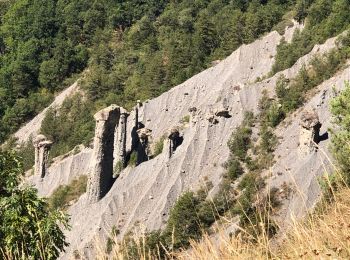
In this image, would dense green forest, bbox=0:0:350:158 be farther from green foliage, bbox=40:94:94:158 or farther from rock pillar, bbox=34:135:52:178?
rock pillar, bbox=34:135:52:178

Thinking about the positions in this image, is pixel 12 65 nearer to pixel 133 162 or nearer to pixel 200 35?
pixel 200 35

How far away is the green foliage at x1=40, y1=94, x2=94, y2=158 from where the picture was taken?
2333 inches

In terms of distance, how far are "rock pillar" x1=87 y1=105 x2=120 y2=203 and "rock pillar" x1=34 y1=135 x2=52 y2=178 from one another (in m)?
8.23

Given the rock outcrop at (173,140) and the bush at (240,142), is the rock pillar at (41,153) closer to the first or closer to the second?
the rock outcrop at (173,140)

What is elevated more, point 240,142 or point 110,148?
point 110,148

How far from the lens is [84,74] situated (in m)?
77.8

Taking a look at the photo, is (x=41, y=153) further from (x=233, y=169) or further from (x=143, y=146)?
(x=233, y=169)

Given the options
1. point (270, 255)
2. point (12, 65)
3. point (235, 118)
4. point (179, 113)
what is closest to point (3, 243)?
point (270, 255)

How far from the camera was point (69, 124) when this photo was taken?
214 feet

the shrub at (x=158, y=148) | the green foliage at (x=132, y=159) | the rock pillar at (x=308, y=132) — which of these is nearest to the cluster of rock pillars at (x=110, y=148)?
the green foliage at (x=132, y=159)

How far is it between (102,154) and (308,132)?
12606mm

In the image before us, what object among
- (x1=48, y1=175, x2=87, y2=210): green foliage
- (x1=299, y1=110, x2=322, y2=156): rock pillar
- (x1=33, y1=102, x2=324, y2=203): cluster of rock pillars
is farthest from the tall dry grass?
(x1=48, y1=175, x2=87, y2=210): green foliage

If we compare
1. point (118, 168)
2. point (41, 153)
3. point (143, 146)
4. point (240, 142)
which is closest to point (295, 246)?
point (240, 142)

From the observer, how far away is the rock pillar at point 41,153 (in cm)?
4416
